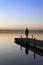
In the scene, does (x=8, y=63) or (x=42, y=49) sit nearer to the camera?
(x=8, y=63)

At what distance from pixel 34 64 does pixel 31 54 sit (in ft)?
14.3

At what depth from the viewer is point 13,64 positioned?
13.7 meters

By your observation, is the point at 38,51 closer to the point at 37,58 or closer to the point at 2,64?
the point at 37,58

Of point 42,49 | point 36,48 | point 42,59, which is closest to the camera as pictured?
point 42,59

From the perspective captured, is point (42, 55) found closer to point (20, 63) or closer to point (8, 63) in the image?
point (20, 63)

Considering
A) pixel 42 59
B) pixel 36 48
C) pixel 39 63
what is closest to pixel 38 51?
pixel 36 48

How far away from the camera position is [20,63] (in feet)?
46.3

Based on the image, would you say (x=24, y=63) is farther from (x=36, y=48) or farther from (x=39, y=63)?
(x=36, y=48)

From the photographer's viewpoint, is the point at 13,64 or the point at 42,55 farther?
the point at 42,55

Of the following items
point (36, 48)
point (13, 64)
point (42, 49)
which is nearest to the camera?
point (13, 64)

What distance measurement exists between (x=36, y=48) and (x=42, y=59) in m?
2.98

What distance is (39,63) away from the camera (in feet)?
45.8

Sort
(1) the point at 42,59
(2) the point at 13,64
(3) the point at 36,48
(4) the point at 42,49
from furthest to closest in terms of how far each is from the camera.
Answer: (3) the point at 36,48 → (4) the point at 42,49 → (1) the point at 42,59 → (2) the point at 13,64

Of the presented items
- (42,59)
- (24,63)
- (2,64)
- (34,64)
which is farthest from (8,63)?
(42,59)
